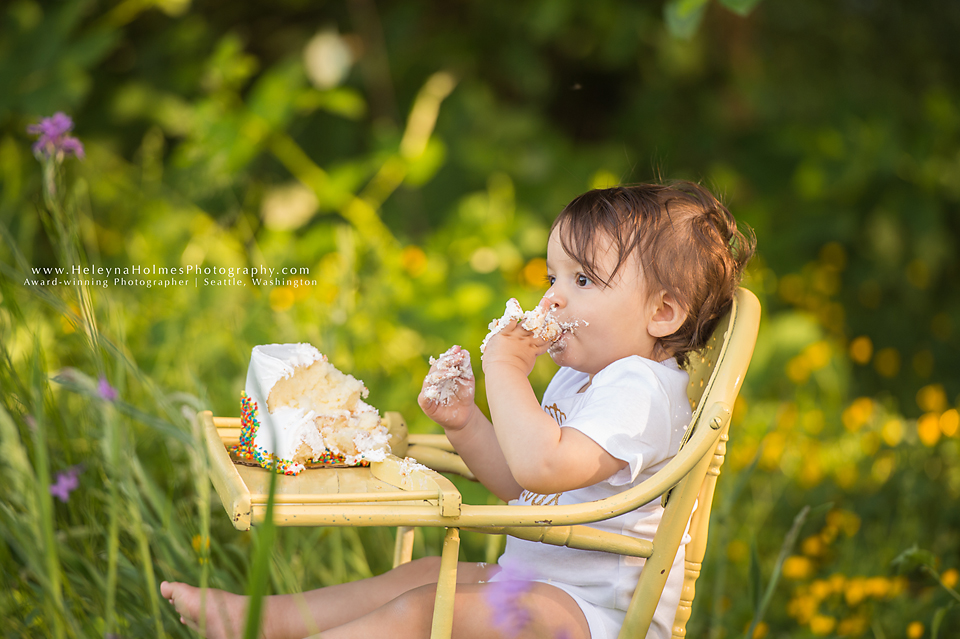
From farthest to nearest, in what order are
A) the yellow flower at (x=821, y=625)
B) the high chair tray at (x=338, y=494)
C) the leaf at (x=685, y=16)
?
the yellow flower at (x=821, y=625)
the leaf at (x=685, y=16)
the high chair tray at (x=338, y=494)

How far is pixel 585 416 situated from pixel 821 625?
3.54ft

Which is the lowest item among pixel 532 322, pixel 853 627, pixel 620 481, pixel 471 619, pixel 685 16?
pixel 853 627

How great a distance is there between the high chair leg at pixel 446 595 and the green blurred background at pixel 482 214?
54cm

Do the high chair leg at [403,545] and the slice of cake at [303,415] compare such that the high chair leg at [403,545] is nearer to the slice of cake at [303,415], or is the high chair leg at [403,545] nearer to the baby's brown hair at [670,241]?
the slice of cake at [303,415]

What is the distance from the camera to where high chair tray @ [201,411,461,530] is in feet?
2.81

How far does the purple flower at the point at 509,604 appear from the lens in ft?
2.91

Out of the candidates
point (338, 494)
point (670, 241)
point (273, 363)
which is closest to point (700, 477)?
point (670, 241)

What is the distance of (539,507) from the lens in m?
0.92

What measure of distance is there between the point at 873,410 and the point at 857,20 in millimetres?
1879

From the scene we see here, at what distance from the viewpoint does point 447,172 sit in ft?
10.8

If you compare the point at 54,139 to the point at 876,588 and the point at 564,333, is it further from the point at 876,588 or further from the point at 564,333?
the point at 876,588

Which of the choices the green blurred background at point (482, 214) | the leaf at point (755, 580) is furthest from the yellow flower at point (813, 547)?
the leaf at point (755, 580)

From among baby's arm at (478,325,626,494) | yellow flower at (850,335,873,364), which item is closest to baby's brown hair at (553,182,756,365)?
baby's arm at (478,325,626,494)

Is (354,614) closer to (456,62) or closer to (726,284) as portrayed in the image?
(726,284)
